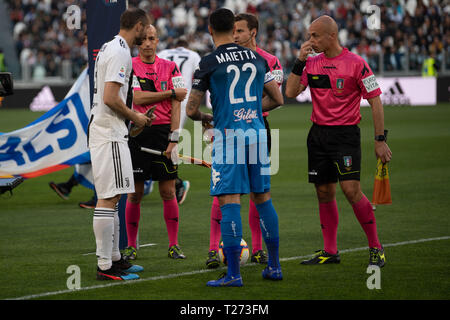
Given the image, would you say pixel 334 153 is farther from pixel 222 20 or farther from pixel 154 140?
pixel 154 140

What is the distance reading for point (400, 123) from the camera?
74.1 ft


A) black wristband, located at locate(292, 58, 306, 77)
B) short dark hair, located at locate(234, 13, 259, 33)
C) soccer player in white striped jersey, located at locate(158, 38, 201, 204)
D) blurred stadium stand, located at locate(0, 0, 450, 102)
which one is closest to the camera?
black wristband, located at locate(292, 58, 306, 77)

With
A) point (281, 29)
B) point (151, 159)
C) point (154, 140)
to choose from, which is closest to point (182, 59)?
point (154, 140)

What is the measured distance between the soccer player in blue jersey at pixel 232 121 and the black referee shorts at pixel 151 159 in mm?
1578

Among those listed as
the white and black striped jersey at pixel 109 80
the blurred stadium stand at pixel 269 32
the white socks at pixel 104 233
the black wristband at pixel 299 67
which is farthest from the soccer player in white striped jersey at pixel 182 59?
the blurred stadium stand at pixel 269 32

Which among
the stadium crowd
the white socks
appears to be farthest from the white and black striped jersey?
the stadium crowd

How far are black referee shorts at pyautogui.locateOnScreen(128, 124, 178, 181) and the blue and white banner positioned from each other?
3.57 metres

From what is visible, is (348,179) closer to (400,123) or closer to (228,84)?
(228,84)

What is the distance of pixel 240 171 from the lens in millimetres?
5750

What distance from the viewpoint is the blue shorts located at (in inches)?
225

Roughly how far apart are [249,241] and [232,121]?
2420mm

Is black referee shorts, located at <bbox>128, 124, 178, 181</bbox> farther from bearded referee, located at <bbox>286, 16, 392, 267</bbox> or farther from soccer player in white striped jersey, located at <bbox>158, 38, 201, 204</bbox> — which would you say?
soccer player in white striped jersey, located at <bbox>158, 38, 201, 204</bbox>

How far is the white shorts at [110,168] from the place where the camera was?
600 cm

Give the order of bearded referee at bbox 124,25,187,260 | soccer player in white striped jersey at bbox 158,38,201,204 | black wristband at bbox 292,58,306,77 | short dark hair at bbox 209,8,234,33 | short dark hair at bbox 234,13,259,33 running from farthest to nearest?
soccer player in white striped jersey at bbox 158,38,201,204 → bearded referee at bbox 124,25,187,260 → short dark hair at bbox 234,13,259,33 → black wristband at bbox 292,58,306,77 → short dark hair at bbox 209,8,234,33
